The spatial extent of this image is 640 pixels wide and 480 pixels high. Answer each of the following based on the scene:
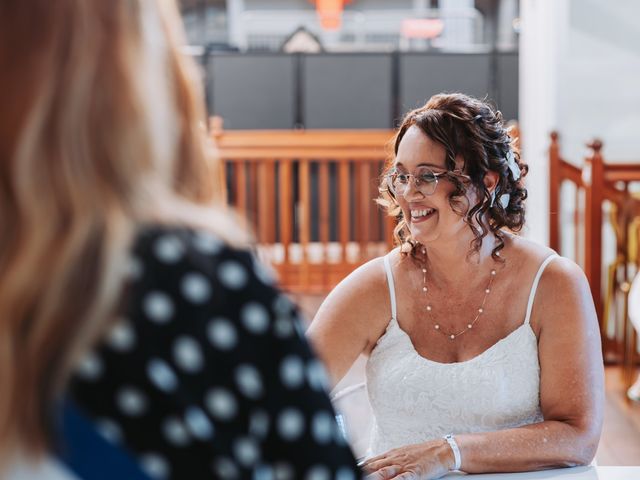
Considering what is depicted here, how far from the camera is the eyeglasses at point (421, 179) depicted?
1.84m

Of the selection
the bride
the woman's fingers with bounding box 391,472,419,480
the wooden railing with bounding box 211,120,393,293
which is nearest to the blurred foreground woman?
the woman's fingers with bounding box 391,472,419,480

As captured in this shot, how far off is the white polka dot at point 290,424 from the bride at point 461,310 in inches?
40.3

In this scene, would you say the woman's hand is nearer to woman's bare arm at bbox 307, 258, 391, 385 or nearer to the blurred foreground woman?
woman's bare arm at bbox 307, 258, 391, 385

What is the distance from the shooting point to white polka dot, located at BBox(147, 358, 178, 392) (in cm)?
64

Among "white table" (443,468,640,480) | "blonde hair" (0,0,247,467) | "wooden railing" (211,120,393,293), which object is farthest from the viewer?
"wooden railing" (211,120,393,293)

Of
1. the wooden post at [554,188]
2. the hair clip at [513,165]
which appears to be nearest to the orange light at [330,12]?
Answer: the wooden post at [554,188]

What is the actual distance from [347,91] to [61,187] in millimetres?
7282

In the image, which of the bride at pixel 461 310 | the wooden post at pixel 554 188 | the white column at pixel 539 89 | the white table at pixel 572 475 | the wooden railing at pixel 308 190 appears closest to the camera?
the white table at pixel 572 475

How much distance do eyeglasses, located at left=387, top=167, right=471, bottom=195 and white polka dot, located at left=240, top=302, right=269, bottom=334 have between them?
1213 millimetres

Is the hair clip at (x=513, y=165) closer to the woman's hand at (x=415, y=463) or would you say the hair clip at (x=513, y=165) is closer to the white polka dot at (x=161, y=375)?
the woman's hand at (x=415, y=463)

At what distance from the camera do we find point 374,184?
6.79 meters

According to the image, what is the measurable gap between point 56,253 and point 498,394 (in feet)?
4.06

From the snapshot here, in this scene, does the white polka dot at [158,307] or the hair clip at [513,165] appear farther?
the hair clip at [513,165]

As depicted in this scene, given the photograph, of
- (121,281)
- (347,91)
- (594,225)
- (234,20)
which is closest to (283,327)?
(121,281)
